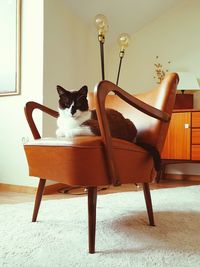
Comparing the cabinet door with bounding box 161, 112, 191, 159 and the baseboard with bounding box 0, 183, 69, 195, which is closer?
the baseboard with bounding box 0, 183, 69, 195

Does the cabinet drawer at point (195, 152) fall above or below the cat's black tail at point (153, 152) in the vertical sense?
below

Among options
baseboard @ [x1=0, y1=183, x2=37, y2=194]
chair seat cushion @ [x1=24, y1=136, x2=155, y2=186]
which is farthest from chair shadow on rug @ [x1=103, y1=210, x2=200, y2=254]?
baseboard @ [x1=0, y1=183, x2=37, y2=194]

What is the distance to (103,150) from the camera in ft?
3.47

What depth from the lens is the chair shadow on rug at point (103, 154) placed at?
1.04 metres

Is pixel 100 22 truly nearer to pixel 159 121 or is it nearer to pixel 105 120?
pixel 159 121

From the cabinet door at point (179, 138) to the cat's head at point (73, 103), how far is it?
1.67 m

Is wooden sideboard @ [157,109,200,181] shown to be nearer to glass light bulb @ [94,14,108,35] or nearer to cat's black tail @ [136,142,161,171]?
glass light bulb @ [94,14,108,35]

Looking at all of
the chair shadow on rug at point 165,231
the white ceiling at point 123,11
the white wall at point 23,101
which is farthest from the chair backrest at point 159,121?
the white ceiling at point 123,11

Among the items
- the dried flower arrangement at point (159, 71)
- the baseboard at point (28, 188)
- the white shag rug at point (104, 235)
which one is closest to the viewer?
the white shag rug at point (104, 235)

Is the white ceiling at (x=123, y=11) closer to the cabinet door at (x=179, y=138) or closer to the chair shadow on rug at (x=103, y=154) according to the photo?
the cabinet door at (x=179, y=138)

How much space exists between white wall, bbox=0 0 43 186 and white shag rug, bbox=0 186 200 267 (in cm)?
75

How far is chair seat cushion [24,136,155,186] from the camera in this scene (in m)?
1.04

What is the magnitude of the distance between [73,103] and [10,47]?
1479 mm

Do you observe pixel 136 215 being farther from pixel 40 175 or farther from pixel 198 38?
pixel 198 38
